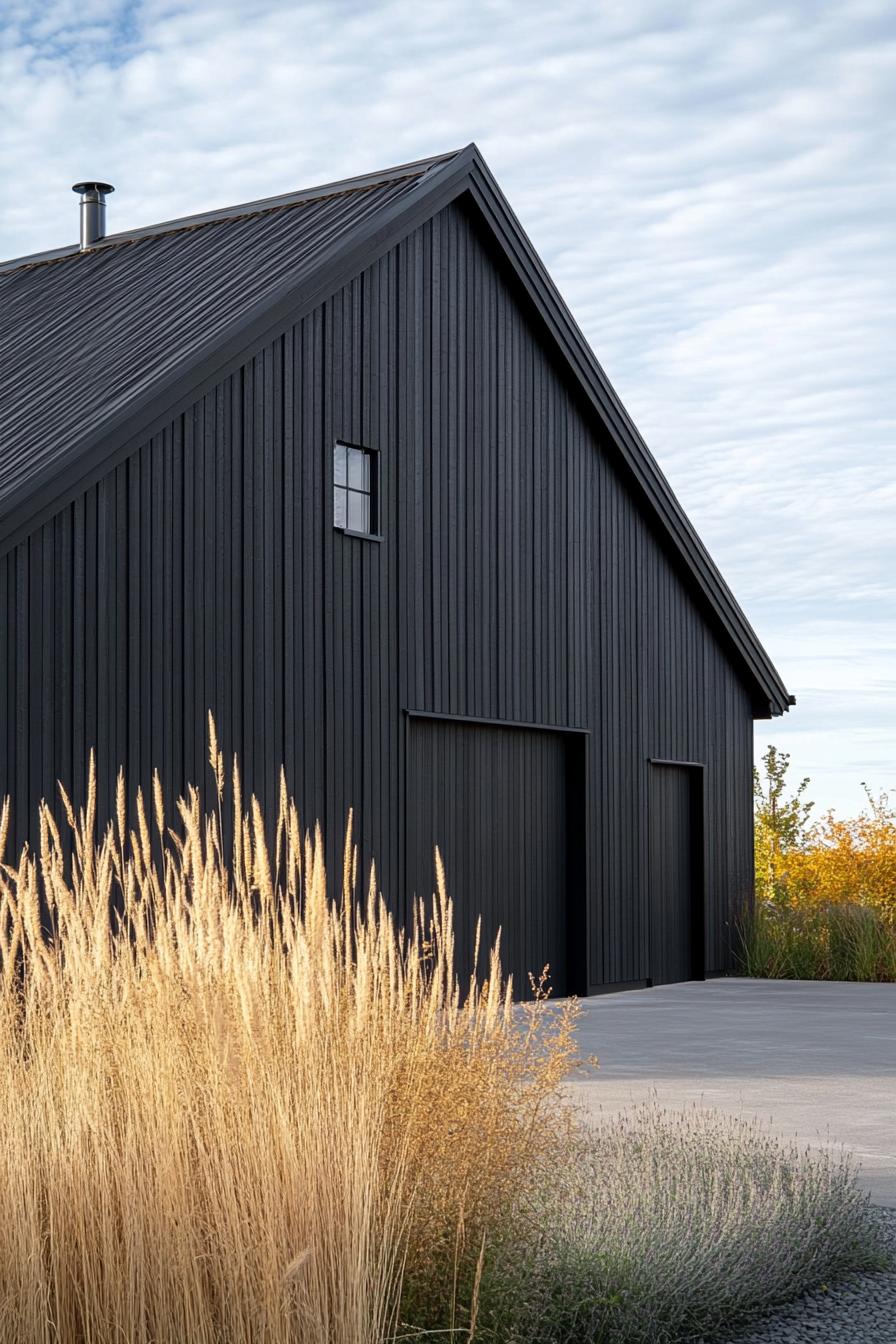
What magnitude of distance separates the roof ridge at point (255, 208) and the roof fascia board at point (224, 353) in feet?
2.19

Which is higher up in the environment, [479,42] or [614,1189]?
[479,42]

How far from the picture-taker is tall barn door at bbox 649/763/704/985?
17.0m

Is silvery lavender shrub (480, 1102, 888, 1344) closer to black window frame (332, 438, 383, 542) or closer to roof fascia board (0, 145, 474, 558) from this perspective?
roof fascia board (0, 145, 474, 558)

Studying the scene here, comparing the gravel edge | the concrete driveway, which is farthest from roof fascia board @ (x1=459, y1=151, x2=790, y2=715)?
the gravel edge

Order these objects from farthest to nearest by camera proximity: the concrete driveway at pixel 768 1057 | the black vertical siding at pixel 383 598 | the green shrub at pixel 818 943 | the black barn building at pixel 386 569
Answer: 1. the green shrub at pixel 818 943
2. the black barn building at pixel 386 569
3. the black vertical siding at pixel 383 598
4. the concrete driveway at pixel 768 1057

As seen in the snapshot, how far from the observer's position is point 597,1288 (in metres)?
4.76

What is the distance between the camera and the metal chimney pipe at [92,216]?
17.0 meters

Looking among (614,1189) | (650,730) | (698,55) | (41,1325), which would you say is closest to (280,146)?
(698,55)

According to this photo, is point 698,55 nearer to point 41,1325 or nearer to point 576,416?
point 576,416

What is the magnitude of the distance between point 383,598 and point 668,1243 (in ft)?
28.3

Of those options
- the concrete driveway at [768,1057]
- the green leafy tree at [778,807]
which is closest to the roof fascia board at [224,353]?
the concrete driveway at [768,1057]

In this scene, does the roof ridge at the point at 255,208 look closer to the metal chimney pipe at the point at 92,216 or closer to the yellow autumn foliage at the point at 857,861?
the metal chimney pipe at the point at 92,216

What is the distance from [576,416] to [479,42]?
4.46 m

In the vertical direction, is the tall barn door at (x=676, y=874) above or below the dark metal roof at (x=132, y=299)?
below
